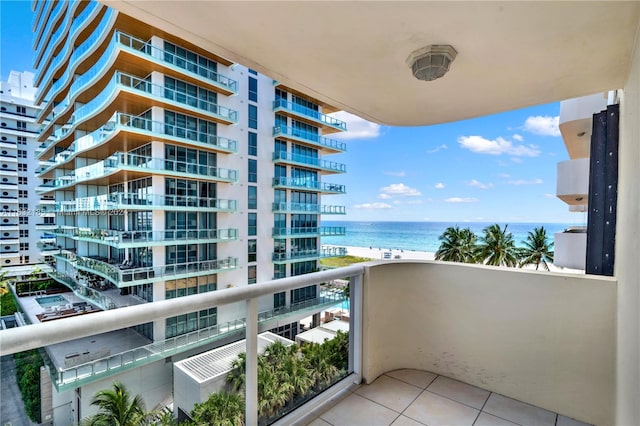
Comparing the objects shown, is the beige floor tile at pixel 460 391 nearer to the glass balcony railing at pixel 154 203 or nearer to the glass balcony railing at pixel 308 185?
the glass balcony railing at pixel 154 203

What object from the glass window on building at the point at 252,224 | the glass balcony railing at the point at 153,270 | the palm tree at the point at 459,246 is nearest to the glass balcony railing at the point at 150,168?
the glass window on building at the point at 252,224

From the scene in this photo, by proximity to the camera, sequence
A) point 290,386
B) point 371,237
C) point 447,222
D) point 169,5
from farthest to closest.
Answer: point 447,222
point 371,237
point 290,386
point 169,5

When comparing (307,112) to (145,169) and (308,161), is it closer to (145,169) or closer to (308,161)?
(308,161)

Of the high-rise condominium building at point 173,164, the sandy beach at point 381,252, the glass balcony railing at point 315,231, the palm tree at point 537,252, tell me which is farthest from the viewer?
the sandy beach at point 381,252

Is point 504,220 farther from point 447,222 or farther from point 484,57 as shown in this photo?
point 484,57

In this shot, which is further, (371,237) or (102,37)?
(371,237)

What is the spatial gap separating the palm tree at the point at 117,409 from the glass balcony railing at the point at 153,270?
11399 mm

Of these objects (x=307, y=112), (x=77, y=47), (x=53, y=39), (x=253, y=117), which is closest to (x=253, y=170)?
(x=253, y=117)

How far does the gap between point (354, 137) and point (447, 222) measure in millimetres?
20189

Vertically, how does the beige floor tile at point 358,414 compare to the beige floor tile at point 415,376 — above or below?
above

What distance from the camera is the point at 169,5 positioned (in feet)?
3.82

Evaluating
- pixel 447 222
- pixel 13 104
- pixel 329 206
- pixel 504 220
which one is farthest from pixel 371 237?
pixel 13 104

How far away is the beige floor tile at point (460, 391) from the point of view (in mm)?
1815

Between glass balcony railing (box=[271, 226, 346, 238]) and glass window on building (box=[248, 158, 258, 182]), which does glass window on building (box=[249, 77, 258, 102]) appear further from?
glass balcony railing (box=[271, 226, 346, 238])
